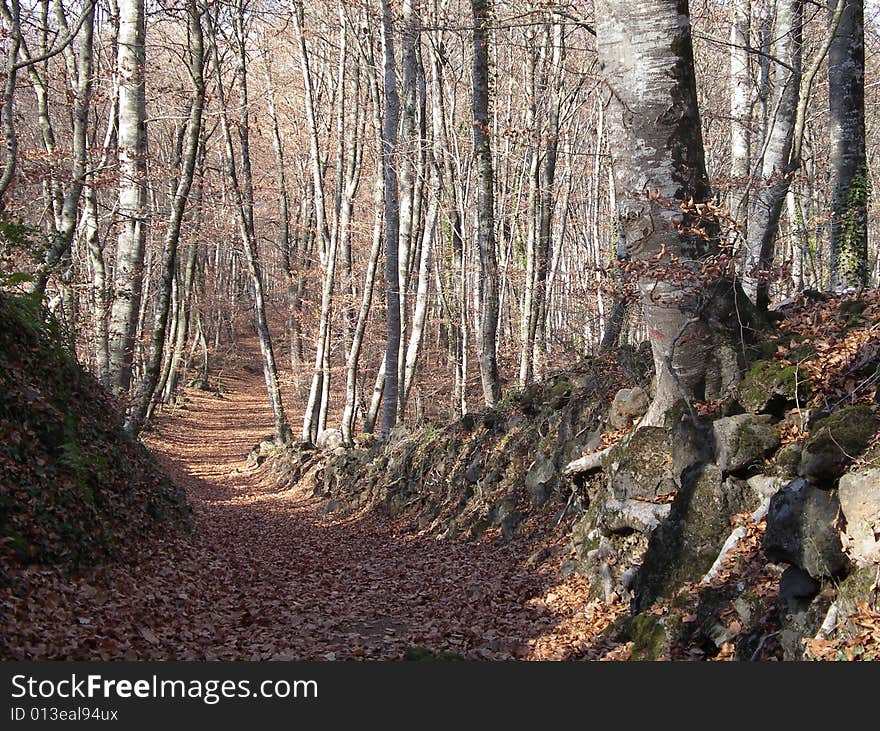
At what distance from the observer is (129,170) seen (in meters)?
10.5

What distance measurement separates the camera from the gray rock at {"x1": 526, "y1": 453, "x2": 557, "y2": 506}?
375 inches

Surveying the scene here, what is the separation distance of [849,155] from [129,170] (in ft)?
31.1

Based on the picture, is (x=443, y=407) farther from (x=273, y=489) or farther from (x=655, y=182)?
(x=655, y=182)

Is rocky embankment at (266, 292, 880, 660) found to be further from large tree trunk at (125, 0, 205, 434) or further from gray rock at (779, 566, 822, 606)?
large tree trunk at (125, 0, 205, 434)

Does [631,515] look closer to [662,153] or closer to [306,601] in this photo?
[662,153]

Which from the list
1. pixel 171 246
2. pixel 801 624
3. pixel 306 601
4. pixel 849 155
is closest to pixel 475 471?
pixel 306 601

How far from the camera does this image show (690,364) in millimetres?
6949

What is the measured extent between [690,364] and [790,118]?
13.5 ft

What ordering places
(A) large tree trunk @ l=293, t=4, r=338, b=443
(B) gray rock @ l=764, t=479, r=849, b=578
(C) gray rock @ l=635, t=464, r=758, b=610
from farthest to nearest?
(A) large tree trunk @ l=293, t=4, r=338, b=443 → (C) gray rock @ l=635, t=464, r=758, b=610 → (B) gray rock @ l=764, t=479, r=849, b=578

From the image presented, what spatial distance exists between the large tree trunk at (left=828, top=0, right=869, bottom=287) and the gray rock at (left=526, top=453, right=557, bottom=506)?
4.17 meters

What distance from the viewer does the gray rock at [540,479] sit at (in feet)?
31.3

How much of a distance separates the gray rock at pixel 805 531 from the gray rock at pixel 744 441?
118 cm

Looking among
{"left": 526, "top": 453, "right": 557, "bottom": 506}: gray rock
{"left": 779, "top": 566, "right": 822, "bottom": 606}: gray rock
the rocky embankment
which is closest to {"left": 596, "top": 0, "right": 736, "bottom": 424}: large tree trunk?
the rocky embankment

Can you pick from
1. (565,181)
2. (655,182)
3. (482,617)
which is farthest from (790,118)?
(565,181)
